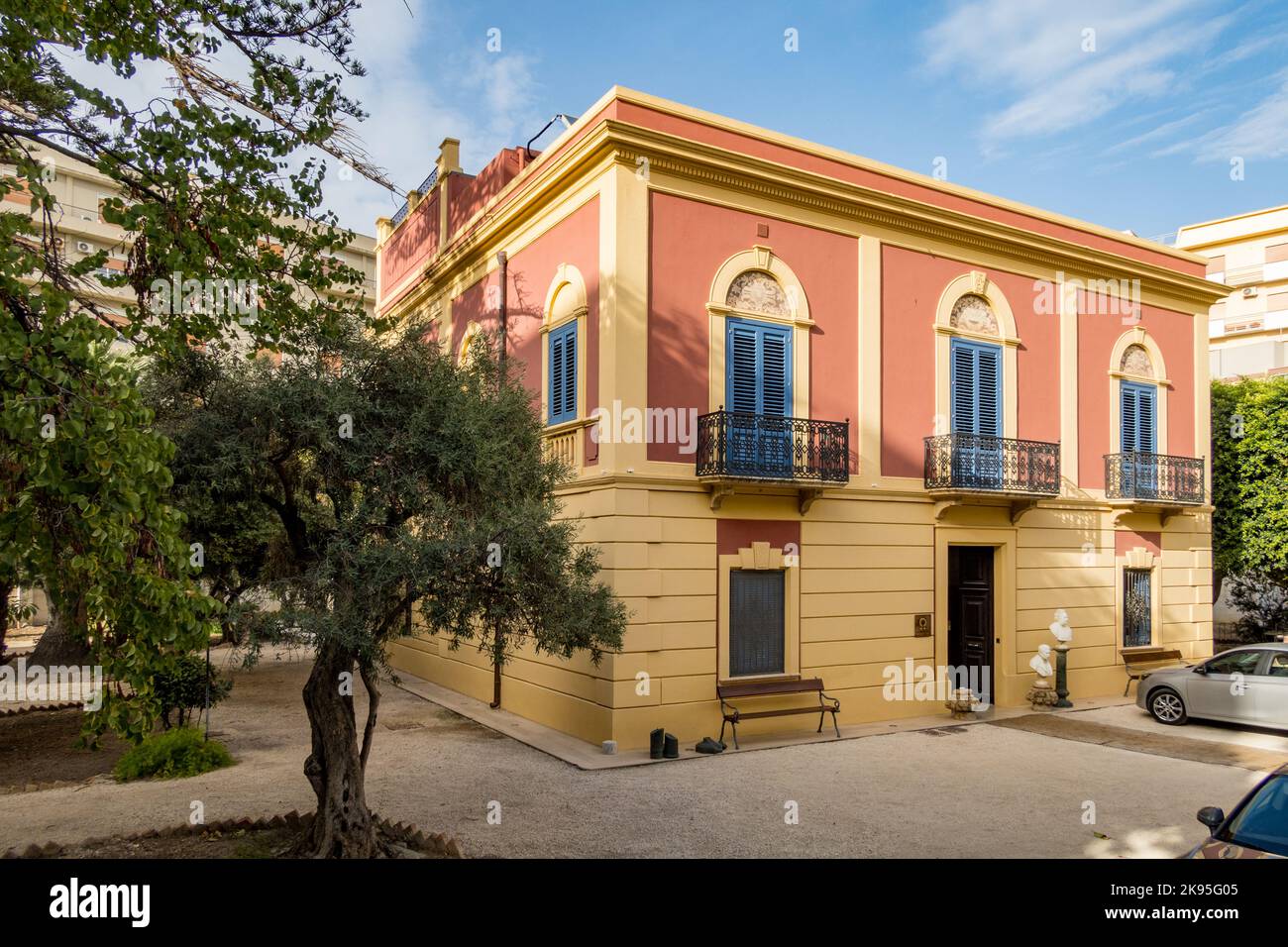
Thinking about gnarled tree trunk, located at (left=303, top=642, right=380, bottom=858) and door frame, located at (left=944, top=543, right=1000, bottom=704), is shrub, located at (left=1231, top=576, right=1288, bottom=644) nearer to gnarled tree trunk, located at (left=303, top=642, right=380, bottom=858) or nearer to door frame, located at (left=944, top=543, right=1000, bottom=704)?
A: door frame, located at (left=944, top=543, right=1000, bottom=704)

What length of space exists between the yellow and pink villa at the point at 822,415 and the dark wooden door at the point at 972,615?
0.05 metres

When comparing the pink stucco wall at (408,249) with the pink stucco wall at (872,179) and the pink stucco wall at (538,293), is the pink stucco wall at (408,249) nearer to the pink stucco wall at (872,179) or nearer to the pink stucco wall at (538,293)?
the pink stucco wall at (538,293)

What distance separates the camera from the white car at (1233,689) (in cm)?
1391

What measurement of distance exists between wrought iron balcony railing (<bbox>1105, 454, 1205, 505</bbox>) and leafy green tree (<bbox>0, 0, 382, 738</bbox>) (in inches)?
595

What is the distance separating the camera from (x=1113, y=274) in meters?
18.2

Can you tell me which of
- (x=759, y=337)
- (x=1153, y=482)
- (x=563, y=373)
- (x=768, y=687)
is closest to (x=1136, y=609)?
(x=1153, y=482)

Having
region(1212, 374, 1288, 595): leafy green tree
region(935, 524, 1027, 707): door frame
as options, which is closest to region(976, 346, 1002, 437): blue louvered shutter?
region(935, 524, 1027, 707): door frame

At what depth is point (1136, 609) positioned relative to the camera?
59.5ft

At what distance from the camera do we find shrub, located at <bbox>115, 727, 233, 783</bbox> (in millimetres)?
10617

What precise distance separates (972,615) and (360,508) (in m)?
12.9

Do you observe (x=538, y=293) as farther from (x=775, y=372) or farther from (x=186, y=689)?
(x=186, y=689)

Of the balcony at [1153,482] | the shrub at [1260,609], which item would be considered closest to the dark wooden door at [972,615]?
the balcony at [1153,482]

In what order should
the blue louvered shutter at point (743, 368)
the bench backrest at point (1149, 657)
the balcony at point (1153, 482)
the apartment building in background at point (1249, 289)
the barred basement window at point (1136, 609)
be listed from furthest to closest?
the apartment building in background at point (1249, 289)
the barred basement window at point (1136, 609)
the bench backrest at point (1149, 657)
the balcony at point (1153, 482)
the blue louvered shutter at point (743, 368)

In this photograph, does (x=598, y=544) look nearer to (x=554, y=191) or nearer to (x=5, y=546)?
(x=554, y=191)
